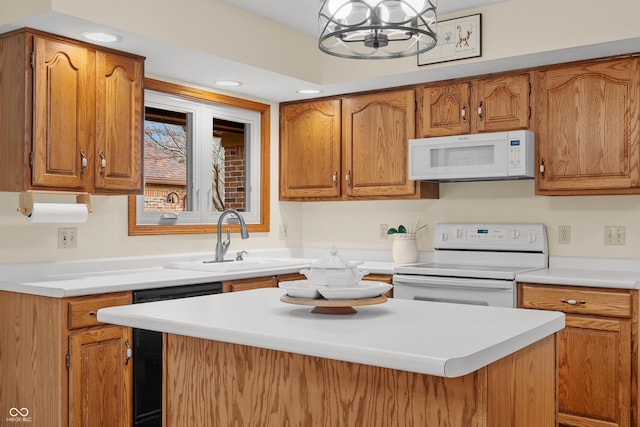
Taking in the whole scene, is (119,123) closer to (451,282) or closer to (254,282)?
(254,282)

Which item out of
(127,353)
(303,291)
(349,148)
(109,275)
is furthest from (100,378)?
(349,148)

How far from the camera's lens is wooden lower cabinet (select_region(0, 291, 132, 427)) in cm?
281

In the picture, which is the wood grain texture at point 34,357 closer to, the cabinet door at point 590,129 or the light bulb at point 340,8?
the light bulb at point 340,8

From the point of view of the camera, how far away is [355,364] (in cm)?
169

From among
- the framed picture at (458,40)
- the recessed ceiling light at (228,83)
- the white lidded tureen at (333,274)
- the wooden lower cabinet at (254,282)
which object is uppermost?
the framed picture at (458,40)

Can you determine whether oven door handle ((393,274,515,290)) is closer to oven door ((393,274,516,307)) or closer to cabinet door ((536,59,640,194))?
oven door ((393,274,516,307))

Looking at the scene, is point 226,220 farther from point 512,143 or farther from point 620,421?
point 620,421

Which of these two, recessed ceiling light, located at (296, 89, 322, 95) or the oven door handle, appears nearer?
the oven door handle

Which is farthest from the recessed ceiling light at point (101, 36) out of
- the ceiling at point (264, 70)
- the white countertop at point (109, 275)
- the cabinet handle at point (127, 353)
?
the cabinet handle at point (127, 353)

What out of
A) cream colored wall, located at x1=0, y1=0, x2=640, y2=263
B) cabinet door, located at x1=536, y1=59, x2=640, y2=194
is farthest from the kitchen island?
cabinet door, located at x1=536, y1=59, x2=640, y2=194

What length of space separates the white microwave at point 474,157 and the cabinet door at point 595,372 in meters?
Result: 0.93

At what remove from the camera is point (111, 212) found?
12.1ft

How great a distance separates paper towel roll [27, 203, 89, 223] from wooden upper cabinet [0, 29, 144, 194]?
100 millimetres

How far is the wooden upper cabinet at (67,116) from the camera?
9.77 ft
